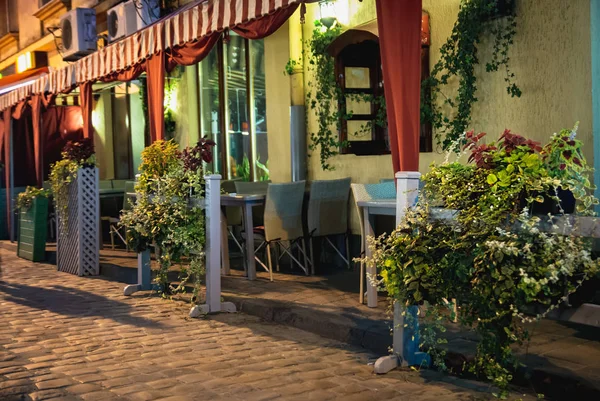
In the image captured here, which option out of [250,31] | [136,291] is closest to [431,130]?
[250,31]

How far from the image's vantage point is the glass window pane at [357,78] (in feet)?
30.6

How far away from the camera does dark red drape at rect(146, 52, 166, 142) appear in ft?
29.7

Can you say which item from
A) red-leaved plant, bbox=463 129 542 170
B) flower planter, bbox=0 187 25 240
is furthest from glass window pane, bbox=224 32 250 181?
red-leaved plant, bbox=463 129 542 170

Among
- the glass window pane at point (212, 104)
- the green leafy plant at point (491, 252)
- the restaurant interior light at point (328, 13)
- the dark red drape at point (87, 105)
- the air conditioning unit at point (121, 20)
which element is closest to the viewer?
the green leafy plant at point (491, 252)

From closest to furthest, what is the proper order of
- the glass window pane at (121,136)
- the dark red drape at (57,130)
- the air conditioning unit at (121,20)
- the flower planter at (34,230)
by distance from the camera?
the flower planter at (34,230) → the air conditioning unit at (121,20) → the glass window pane at (121,136) → the dark red drape at (57,130)

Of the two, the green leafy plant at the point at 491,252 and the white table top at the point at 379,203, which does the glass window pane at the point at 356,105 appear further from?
the green leafy plant at the point at 491,252

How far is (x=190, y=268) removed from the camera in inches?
284

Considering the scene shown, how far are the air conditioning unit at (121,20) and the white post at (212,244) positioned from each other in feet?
24.4

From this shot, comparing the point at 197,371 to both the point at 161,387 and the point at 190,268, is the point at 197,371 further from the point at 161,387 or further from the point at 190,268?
the point at 190,268

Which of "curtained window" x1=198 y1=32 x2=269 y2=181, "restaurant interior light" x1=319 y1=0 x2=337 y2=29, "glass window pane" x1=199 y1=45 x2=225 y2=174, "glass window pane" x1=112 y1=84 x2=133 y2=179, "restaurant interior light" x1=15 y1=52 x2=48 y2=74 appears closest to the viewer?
"restaurant interior light" x1=319 y1=0 x2=337 y2=29

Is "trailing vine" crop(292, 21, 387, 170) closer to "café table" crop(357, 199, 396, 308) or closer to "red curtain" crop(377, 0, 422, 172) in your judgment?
"café table" crop(357, 199, 396, 308)

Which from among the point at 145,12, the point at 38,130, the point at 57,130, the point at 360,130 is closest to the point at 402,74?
the point at 360,130

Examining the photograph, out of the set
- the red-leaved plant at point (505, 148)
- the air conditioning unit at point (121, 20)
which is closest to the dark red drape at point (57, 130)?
the air conditioning unit at point (121, 20)

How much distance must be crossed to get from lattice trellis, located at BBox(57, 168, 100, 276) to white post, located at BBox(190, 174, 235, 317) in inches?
131
